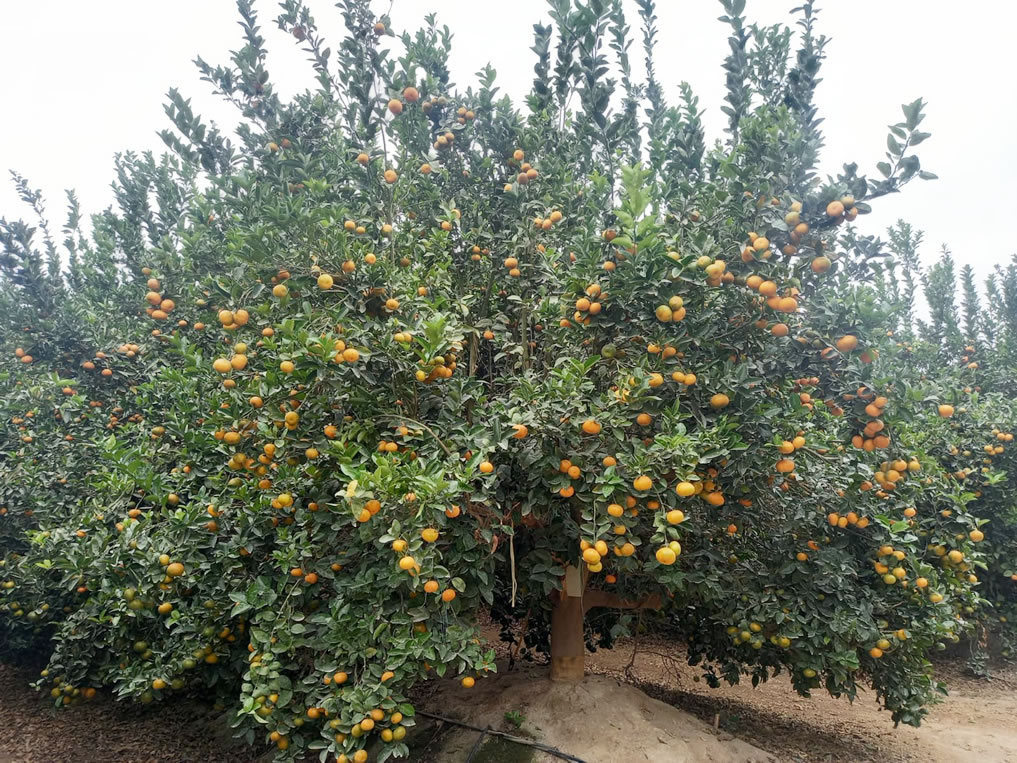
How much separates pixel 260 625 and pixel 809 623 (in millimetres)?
3365

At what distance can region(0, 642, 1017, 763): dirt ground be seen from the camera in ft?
13.6

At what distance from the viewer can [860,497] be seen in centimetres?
398

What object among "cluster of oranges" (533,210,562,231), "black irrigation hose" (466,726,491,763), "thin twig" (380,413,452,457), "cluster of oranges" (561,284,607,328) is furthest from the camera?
"cluster of oranges" (533,210,562,231)

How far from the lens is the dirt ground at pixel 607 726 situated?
4145 mm

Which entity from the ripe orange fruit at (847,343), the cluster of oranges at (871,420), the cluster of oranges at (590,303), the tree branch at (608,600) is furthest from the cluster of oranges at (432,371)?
the tree branch at (608,600)

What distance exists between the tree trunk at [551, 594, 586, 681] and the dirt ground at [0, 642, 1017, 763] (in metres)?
0.15

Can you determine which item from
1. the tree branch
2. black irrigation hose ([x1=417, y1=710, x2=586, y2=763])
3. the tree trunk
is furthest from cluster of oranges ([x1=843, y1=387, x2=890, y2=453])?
black irrigation hose ([x1=417, y1=710, x2=586, y2=763])

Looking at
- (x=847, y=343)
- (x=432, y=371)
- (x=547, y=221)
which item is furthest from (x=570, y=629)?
(x=547, y=221)

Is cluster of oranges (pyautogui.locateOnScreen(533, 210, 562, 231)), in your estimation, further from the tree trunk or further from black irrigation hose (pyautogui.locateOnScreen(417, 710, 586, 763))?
black irrigation hose (pyautogui.locateOnScreen(417, 710, 586, 763))

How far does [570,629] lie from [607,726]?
2.42 ft

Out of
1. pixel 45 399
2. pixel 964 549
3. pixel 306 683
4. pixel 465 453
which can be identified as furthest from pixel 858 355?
pixel 45 399

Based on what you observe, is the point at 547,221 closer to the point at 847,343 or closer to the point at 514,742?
the point at 847,343

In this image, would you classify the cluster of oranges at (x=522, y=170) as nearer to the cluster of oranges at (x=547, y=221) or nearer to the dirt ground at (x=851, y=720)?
the cluster of oranges at (x=547, y=221)

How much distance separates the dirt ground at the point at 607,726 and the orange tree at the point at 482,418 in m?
0.42
